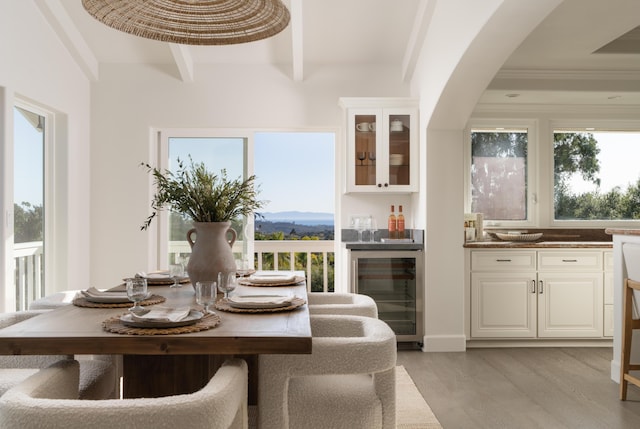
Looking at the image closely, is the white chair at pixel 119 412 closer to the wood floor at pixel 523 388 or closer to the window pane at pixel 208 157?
the wood floor at pixel 523 388

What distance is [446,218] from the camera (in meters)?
4.82

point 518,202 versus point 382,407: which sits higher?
point 518,202

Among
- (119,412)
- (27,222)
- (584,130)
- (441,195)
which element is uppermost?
(584,130)

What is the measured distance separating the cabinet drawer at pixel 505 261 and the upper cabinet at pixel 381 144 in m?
0.83

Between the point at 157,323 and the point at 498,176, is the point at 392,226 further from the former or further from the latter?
the point at 157,323

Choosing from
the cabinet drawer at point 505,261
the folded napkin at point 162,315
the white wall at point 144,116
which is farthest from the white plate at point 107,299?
the cabinet drawer at point 505,261

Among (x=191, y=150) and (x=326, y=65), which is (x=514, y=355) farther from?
(x=191, y=150)

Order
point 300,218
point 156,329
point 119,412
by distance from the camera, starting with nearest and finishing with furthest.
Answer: point 119,412
point 156,329
point 300,218

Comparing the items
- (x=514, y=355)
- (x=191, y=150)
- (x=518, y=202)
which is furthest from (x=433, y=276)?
(x=191, y=150)

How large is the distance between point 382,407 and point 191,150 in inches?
152

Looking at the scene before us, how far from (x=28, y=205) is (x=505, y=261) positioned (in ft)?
12.5

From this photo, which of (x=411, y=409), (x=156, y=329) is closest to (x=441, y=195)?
(x=411, y=409)

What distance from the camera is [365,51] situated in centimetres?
518

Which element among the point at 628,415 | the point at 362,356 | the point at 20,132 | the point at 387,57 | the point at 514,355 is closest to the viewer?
the point at 362,356
